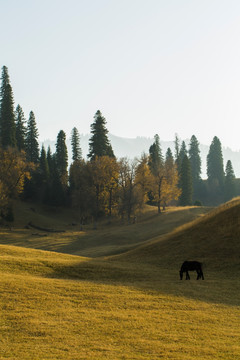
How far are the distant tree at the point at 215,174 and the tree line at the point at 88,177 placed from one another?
44cm

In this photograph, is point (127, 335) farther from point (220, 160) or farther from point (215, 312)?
point (220, 160)

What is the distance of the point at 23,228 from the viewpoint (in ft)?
A: 263

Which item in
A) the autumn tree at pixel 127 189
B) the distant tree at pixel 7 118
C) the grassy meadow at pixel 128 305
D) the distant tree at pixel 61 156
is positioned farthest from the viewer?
the distant tree at pixel 61 156

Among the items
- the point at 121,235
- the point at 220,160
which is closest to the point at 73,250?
the point at 121,235

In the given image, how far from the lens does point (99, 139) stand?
102438mm

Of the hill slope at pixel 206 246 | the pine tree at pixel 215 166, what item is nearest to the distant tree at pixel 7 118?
the hill slope at pixel 206 246

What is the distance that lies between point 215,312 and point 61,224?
246 feet

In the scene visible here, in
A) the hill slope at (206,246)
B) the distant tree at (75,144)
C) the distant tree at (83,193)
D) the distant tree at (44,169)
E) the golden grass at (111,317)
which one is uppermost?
the distant tree at (75,144)

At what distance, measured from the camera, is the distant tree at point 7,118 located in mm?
97562

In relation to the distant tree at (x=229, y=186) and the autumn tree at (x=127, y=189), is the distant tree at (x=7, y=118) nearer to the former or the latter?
the autumn tree at (x=127, y=189)

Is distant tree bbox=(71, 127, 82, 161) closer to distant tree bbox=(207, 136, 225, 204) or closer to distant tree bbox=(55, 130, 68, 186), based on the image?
distant tree bbox=(55, 130, 68, 186)

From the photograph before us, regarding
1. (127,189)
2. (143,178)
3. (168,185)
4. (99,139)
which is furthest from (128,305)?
(99,139)

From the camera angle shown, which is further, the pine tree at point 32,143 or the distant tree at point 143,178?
the pine tree at point 32,143

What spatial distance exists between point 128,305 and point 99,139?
87010mm
